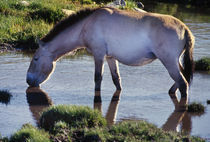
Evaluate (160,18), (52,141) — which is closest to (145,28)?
(160,18)

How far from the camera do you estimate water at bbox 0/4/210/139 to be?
8.33 metres

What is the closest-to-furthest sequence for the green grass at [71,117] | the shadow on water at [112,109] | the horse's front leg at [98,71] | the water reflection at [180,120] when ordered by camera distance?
the green grass at [71,117] → the water reflection at [180,120] → the shadow on water at [112,109] → the horse's front leg at [98,71]

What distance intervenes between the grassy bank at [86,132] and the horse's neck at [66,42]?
2933 mm

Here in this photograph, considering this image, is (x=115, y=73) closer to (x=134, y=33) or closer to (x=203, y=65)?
(x=134, y=33)

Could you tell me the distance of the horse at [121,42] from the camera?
30.5 ft

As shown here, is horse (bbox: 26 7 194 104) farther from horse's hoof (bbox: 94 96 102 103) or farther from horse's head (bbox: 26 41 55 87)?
horse's hoof (bbox: 94 96 102 103)

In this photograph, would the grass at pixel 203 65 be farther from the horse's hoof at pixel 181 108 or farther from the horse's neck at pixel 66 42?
the horse's neck at pixel 66 42

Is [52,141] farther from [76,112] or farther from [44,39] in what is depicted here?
[44,39]

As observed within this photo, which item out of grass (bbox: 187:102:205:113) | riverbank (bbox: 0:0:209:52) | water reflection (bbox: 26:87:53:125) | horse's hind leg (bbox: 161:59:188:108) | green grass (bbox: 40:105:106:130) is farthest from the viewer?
riverbank (bbox: 0:0:209:52)

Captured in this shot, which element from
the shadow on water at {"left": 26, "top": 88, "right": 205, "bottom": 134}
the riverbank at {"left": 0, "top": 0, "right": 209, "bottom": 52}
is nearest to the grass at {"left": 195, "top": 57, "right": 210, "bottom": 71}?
the shadow on water at {"left": 26, "top": 88, "right": 205, "bottom": 134}

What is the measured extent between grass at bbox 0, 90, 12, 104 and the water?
0.38 feet

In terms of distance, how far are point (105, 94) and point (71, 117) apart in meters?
2.70

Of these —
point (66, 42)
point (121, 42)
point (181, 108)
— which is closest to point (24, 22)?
point (66, 42)

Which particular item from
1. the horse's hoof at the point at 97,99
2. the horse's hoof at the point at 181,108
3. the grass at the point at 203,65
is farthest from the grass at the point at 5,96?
the grass at the point at 203,65
